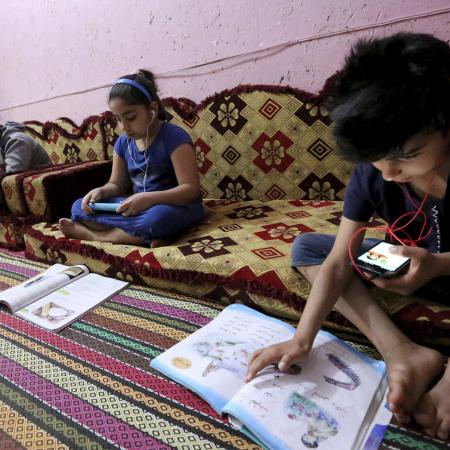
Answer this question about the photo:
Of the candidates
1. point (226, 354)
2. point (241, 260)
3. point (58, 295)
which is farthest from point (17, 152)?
point (226, 354)

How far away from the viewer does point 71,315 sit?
1.01 metres

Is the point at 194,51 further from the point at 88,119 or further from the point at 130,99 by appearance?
the point at 88,119

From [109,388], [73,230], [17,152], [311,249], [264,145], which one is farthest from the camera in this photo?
[17,152]

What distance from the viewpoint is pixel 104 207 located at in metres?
1.32

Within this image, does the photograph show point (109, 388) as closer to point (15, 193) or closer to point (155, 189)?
point (155, 189)

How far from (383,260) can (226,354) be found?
356 mm

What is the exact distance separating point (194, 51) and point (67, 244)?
1000mm

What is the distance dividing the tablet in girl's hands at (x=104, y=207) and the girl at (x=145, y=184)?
13 millimetres

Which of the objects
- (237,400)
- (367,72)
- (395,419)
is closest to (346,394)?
(395,419)

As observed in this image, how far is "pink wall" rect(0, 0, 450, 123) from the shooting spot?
1348 millimetres

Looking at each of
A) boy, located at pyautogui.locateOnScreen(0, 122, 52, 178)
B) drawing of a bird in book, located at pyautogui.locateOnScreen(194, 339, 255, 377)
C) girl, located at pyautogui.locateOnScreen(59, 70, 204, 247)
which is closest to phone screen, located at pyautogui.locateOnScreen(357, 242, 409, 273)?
drawing of a bird in book, located at pyautogui.locateOnScreen(194, 339, 255, 377)

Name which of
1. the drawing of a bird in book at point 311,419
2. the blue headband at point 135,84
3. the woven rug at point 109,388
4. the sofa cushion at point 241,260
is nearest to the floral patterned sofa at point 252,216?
the sofa cushion at point 241,260

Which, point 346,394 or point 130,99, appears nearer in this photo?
point 346,394

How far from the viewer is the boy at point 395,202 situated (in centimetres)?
51
